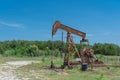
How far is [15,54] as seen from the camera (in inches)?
2287

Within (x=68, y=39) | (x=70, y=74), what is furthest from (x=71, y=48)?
(x=70, y=74)

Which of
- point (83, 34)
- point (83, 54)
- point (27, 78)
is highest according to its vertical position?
point (83, 34)

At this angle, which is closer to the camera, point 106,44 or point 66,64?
point 66,64

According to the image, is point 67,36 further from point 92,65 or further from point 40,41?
point 40,41

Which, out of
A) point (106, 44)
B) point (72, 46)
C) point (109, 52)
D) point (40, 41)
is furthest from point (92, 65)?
point (40, 41)

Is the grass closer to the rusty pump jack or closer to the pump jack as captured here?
the pump jack

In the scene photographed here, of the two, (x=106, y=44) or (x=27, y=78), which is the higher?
(x=106, y=44)

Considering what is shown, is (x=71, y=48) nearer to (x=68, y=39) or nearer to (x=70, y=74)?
(x=68, y=39)

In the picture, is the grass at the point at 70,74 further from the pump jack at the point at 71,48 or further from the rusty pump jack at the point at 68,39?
the rusty pump jack at the point at 68,39

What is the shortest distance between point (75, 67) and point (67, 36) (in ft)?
7.45

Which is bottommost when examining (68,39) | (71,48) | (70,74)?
(70,74)

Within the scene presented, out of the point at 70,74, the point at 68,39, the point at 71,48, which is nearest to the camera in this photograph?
the point at 70,74

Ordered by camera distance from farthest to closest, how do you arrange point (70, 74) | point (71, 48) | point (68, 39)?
point (71, 48) → point (68, 39) → point (70, 74)

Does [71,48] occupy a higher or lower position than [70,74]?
higher
